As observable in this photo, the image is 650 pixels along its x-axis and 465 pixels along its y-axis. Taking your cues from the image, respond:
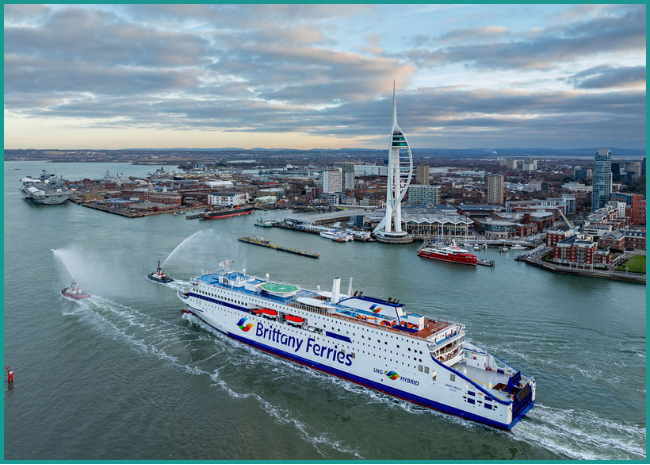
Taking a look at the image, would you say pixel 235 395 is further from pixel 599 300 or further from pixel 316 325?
pixel 599 300

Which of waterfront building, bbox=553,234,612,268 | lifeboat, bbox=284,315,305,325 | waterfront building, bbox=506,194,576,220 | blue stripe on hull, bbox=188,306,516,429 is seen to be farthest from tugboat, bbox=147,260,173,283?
waterfront building, bbox=506,194,576,220

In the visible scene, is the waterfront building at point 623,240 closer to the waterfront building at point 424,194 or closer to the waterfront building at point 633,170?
the waterfront building at point 424,194

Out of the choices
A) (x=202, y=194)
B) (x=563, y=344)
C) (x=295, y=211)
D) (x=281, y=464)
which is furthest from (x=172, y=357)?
(x=202, y=194)

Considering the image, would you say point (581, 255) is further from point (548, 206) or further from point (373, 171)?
point (373, 171)

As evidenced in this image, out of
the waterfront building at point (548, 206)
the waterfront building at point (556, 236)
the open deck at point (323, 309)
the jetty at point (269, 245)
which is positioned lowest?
the jetty at point (269, 245)

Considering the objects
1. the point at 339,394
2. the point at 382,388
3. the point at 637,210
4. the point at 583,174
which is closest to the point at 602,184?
the point at 637,210

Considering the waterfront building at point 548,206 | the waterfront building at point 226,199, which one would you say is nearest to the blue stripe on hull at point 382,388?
the waterfront building at point 548,206
